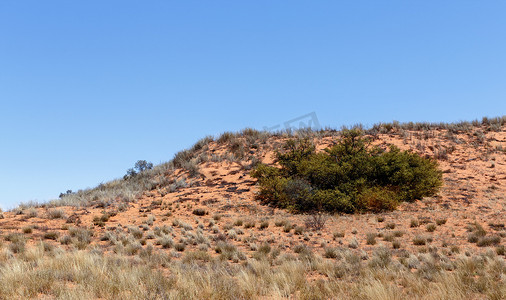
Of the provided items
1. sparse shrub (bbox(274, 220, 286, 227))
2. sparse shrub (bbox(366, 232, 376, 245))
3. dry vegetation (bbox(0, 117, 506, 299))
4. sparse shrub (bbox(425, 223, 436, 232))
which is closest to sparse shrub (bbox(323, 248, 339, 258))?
dry vegetation (bbox(0, 117, 506, 299))

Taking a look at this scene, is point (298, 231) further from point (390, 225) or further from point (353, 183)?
point (353, 183)

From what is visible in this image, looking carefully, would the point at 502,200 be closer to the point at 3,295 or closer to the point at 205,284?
the point at 205,284

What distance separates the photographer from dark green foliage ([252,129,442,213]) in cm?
1836

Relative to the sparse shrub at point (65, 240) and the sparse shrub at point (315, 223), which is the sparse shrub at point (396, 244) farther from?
the sparse shrub at point (65, 240)

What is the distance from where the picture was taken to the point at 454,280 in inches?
311

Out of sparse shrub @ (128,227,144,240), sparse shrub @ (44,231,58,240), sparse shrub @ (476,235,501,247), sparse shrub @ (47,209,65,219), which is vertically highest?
sparse shrub @ (47,209,65,219)

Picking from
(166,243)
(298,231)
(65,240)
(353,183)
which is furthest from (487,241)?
(65,240)

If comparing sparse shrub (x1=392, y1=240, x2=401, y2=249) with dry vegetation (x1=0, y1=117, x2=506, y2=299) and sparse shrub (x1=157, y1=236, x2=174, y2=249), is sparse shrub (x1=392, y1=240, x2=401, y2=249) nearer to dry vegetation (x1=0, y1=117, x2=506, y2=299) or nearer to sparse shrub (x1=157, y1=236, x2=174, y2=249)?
dry vegetation (x1=0, y1=117, x2=506, y2=299)

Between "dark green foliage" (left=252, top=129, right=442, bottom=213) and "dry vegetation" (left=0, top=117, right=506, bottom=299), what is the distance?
0.77 m

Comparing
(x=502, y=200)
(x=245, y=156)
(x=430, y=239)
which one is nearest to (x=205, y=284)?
(x=430, y=239)

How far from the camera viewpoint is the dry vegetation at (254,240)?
758cm

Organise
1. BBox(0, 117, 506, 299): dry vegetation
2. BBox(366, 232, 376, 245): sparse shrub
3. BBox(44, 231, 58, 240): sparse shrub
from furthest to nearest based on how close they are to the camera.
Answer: BBox(44, 231, 58, 240): sparse shrub
BBox(366, 232, 376, 245): sparse shrub
BBox(0, 117, 506, 299): dry vegetation

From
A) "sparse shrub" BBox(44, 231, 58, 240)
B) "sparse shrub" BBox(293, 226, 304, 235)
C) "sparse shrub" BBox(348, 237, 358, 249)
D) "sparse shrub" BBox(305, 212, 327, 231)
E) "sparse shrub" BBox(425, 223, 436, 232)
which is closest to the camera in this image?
"sparse shrub" BBox(348, 237, 358, 249)

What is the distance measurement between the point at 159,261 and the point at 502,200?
56.4ft
